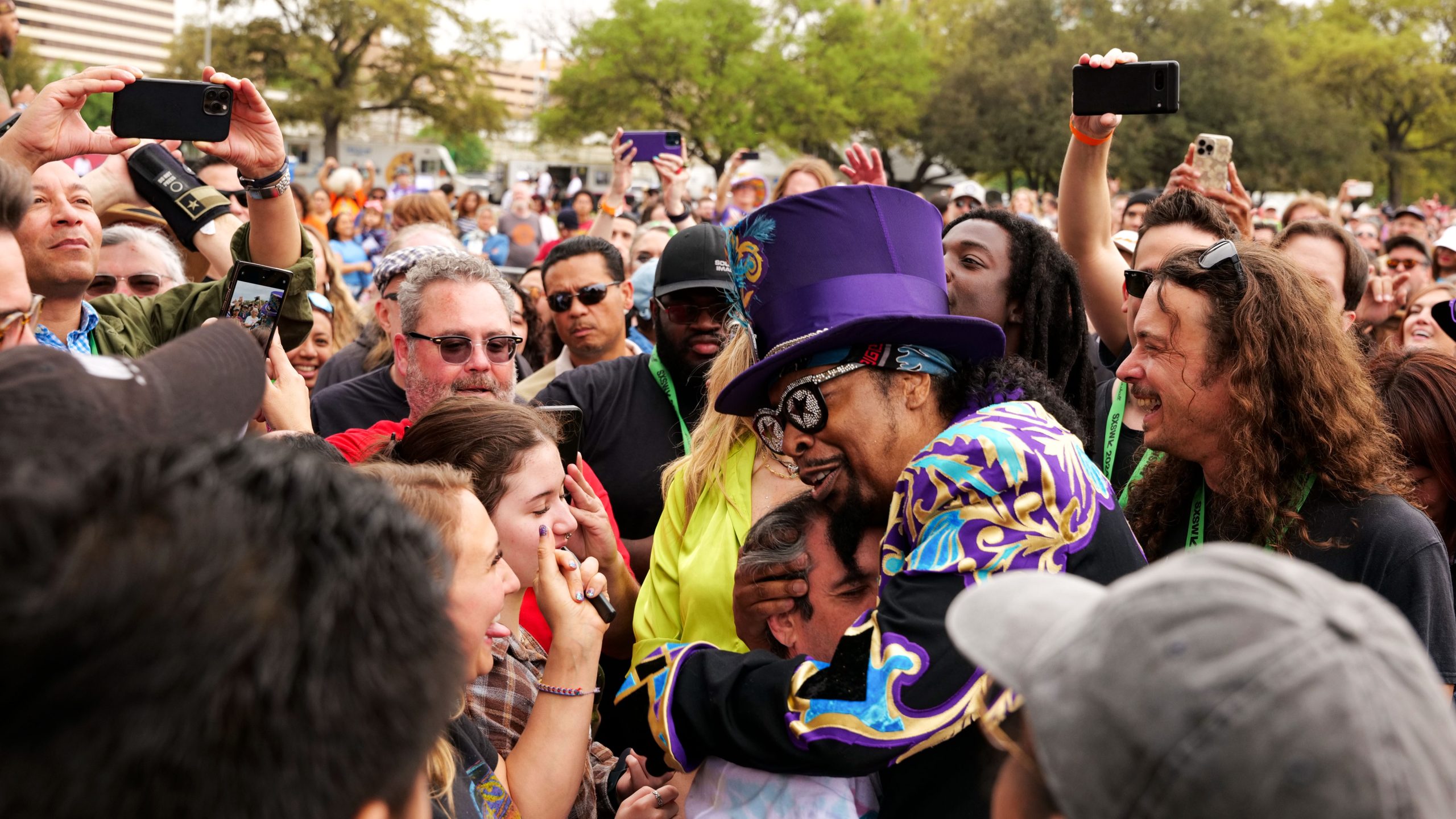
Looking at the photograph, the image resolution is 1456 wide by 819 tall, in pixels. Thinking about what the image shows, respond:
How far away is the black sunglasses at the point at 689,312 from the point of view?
458cm

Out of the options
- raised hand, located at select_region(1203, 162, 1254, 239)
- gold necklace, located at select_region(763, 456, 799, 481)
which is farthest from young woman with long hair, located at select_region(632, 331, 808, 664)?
raised hand, located at select_region(1203, 162, 1254, 239)

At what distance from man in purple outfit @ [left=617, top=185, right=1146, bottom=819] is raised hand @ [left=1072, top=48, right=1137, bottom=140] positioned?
1.74 m

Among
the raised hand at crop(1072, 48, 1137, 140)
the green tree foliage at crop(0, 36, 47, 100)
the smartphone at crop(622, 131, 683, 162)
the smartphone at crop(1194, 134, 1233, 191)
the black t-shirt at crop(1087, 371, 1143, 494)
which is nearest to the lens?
the black t-shirt at crop(1087, 371, 1143, 494)

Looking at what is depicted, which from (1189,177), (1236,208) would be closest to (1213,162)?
(1189,177)

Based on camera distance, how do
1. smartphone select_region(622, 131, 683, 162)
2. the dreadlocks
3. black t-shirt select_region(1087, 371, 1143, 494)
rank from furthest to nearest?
smartphone select_region(622, 131, 683, 162) < the dreadlocks < black t-shirt select_region(1087, 371, 1143, 494)

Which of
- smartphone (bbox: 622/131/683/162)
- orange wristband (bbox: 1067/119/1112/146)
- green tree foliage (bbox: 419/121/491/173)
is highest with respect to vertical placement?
green tree foliage (bbox: 419/121/491/173)

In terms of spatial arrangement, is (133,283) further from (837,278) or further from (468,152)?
(468,152)

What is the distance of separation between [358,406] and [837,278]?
254cm

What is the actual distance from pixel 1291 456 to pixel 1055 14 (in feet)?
157

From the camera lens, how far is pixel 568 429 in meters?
3.41

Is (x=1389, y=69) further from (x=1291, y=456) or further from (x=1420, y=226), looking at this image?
(x=1291, y=456)

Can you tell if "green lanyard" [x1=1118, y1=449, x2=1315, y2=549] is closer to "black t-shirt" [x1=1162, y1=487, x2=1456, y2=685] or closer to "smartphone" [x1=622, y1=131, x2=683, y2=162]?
"black t-shirt" [x1=1162, y1=487, x2=1456, y2=685]

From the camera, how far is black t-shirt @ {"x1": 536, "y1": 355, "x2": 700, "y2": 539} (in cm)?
429

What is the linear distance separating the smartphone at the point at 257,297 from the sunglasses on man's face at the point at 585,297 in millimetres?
2393
